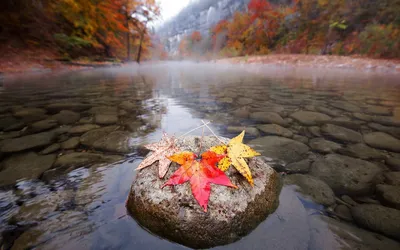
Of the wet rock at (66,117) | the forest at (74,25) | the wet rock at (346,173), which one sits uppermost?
the forest at (74,25)

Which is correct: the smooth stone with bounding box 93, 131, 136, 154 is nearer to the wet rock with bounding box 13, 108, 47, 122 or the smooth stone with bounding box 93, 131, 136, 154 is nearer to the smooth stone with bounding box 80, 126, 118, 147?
the smooth stone with bounding box 80, 126, 118, 147

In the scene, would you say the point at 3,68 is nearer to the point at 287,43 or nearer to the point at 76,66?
the point at 76,66

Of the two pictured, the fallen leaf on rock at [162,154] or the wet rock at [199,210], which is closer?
the wet rock at [199,210]

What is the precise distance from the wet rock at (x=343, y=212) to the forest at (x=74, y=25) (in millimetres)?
13429

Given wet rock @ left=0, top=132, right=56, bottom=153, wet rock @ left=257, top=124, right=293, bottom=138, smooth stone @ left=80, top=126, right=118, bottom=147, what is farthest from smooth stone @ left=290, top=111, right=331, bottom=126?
wet rock @ left=0, top=132, right=56, bottom=153

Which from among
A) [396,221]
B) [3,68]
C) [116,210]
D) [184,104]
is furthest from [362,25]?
[3,68]

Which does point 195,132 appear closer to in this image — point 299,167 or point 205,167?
point 299,167

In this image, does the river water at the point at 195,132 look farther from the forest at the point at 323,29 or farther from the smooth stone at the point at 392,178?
the forest at the point at 323,29

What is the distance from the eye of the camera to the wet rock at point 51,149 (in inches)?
80.7

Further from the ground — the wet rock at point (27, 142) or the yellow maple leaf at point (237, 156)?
the yellow maple leaf at point (237, 156)

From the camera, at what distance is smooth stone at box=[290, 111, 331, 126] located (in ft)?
9.40

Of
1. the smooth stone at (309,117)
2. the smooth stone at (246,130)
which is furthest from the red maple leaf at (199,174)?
the smooth stone at (309,117)

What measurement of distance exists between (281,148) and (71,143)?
2388 mm

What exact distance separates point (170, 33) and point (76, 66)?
9262cm
